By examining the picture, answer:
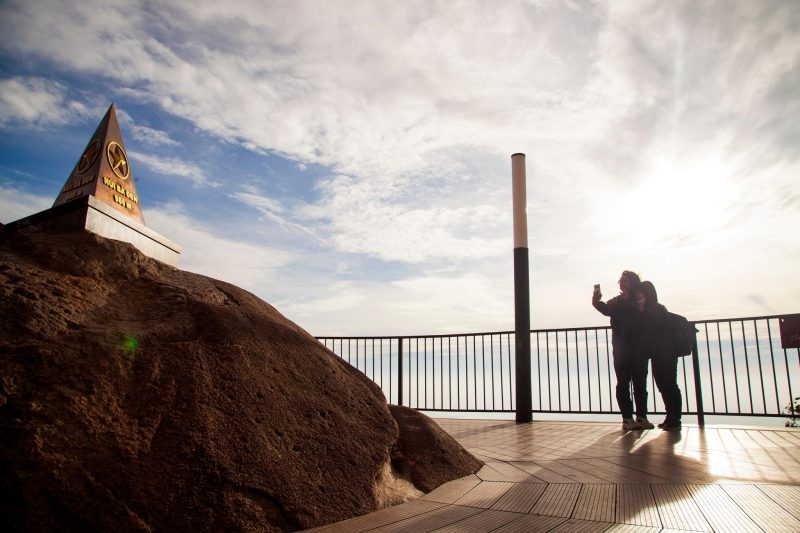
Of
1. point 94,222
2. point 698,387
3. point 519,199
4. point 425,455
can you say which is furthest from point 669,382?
point 94,222

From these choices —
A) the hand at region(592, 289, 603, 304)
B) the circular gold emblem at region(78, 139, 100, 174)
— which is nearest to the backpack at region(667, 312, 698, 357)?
the hand at region(592, 289, 603, 304)

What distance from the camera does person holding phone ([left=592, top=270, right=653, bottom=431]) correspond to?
627 centimetres

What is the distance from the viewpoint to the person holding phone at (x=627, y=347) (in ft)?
20.6

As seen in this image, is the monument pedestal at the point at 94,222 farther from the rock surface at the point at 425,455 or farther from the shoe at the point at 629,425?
the shoe at the point at 629,425

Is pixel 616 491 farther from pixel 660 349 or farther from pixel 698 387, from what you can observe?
pixel 698 387

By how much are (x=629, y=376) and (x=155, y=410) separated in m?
5.81

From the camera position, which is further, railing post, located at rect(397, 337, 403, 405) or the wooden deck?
railing post, located at rect(397, 337, 403, 405)

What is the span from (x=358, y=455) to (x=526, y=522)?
93 centimetres

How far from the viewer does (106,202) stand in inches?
172

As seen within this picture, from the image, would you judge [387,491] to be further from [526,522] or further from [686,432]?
[686,432]

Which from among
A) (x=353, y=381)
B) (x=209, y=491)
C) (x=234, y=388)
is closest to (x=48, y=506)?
(x=209, y=491)

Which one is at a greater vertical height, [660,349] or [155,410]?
[660,349]

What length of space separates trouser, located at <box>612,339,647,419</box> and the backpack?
0.42 metres

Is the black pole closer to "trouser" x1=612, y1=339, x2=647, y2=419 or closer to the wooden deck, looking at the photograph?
"trouser" x1=612, y1=339, x2=647, y2=419
